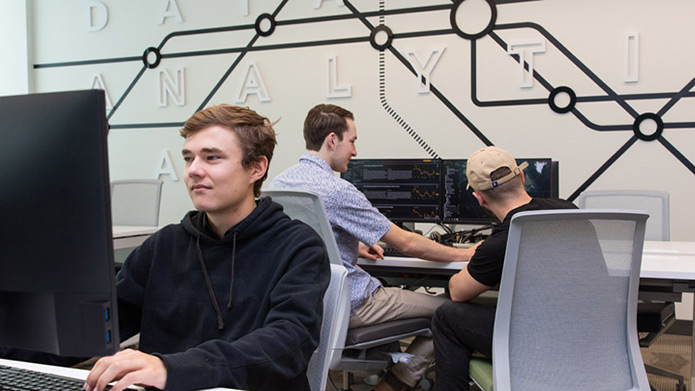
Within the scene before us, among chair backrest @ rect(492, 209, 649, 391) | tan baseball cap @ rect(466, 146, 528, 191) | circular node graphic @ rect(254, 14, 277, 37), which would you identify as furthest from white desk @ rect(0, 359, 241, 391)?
circular node graphic @ rect(254, 14, 277, 37)

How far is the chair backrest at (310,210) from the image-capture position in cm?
210

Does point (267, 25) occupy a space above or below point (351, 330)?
above

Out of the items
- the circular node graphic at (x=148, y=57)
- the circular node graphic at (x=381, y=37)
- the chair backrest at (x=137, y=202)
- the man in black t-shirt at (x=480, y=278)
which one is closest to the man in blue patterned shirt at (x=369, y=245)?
the man in black t-shirt at (x=480, y=278)

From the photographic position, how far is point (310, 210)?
2.14 m

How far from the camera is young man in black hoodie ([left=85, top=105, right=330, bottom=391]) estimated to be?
1127 mm

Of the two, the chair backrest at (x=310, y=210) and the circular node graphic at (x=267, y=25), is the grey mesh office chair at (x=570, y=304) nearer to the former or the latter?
the chair backrest at (x=310, y=210)

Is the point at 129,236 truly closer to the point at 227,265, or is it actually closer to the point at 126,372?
the point at 227,265

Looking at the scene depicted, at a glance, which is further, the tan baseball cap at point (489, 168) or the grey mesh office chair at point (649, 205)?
the grey mesh office chair at point (649, 205)

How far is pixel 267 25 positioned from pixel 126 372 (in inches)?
173

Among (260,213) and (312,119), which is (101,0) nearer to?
(312,119)

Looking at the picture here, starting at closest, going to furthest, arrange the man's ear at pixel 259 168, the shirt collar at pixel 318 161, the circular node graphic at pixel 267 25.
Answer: the man's ear at pixel 259 168, the shirt collar at pixel 318 161, the circular node graphic at pixel 267 25

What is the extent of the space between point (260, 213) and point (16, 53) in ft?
18.0

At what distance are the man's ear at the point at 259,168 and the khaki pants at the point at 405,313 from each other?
1056 millimetres

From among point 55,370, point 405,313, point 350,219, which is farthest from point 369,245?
point 55,370
